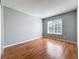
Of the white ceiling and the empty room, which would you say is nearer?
the white ceiling

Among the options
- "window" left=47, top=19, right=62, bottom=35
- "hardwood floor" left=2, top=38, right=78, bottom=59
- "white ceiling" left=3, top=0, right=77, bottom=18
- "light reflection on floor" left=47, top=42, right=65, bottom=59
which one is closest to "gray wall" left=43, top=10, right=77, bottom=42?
"window" left=47, top=19, right=62, bottom=35

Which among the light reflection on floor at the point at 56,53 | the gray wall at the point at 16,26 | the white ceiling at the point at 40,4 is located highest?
the white ceiling at the point at 40,4

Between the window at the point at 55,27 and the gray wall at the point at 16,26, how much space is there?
7.32 feet

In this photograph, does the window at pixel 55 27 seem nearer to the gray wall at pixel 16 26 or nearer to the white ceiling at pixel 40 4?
the white ceiling at pixel 40 4

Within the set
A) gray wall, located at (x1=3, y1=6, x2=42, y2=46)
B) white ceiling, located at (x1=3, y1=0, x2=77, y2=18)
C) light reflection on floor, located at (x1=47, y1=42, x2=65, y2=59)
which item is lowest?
light reflection on floor, located at (x1=47, y1=42, x2=65, y2=59)

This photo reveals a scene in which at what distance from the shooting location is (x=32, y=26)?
208 inches

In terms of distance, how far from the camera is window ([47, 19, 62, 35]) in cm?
519

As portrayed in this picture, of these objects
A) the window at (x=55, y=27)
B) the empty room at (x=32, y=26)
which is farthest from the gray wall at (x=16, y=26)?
the window at (x=55, y=27)

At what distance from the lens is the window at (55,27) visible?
519 centimetres

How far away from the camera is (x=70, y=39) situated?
14.0 ft

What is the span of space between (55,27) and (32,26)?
2340 millimetres

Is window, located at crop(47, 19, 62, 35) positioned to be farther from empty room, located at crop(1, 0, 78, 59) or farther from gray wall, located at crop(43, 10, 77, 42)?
gray wall, located at crop(43, 10, 77, 42)

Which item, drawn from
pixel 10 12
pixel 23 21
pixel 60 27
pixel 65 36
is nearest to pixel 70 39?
pixel 65 36

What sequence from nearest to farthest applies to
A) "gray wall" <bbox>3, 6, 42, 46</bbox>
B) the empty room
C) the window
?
the empty room < "gray wall" <bbox>3, 6, 42, 46</bbox> < the window
